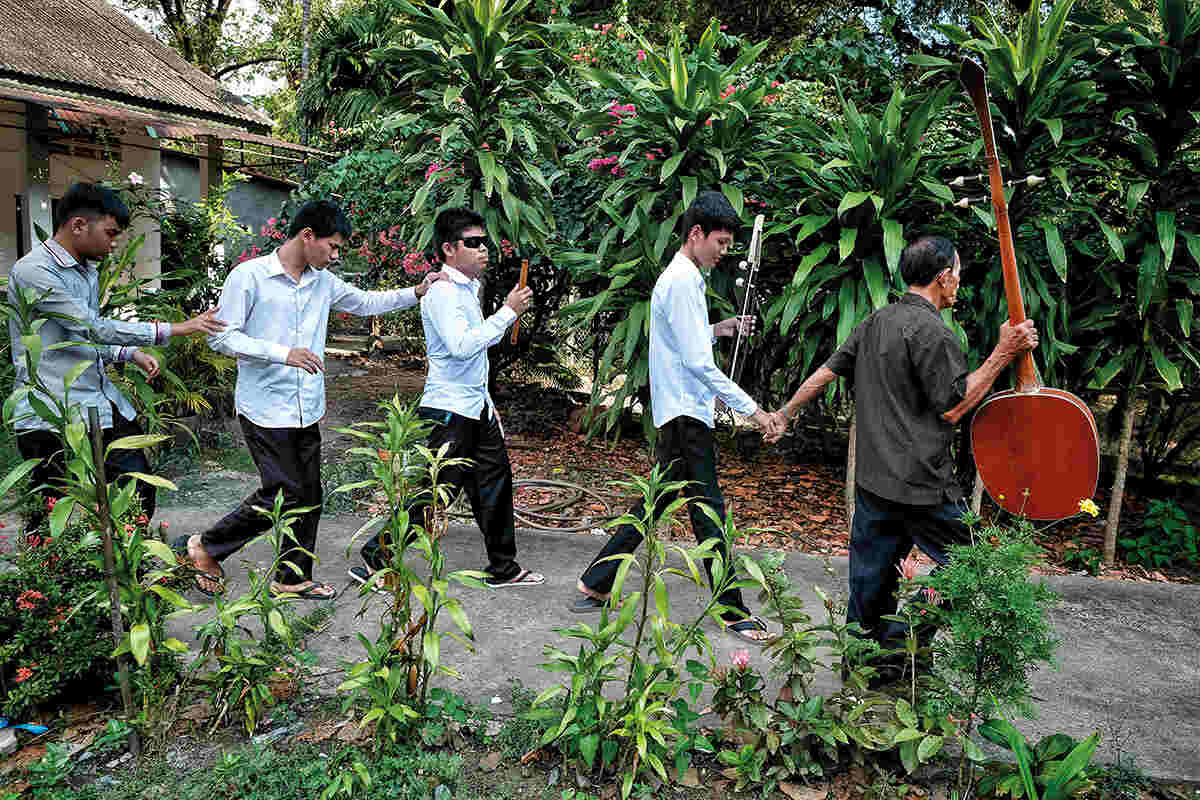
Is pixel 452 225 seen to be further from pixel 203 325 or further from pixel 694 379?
pixel 694 379

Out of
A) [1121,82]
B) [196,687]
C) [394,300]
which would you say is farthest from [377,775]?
[1121,82]

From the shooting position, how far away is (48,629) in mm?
2641

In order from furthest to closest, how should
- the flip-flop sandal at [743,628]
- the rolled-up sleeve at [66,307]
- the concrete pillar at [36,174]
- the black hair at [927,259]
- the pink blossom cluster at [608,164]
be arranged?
the concrete pillar at [36,174] < the pink blossom cluster at [608,164] < the flip-flop sandal at [743,628] < the rolled-up sleeve at [66,307] < the black hair at [927,259]

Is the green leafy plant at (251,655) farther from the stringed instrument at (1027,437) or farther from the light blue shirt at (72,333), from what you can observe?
the stringed instrument at (1027,437)

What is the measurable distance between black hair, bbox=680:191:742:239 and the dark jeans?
1214 mm

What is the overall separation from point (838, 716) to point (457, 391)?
84.6 inches

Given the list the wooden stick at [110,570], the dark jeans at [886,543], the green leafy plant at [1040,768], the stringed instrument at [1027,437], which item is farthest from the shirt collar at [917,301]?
the wooden stick at [110,570]

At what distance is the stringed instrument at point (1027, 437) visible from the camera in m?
2.97

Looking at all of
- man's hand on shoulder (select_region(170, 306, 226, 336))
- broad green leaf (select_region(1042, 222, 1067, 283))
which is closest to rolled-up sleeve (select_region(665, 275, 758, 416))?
man's hand on shoulder (select_region(170, 306, 226, 336))

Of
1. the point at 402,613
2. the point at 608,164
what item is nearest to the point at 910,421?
the point at 402,613

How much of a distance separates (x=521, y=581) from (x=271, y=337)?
162cm

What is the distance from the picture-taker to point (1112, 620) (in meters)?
4.04

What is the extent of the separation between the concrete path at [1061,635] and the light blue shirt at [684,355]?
81 centimetres

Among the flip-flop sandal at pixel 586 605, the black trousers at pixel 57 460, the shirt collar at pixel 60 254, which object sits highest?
the shirt collar at pixel 60 254
